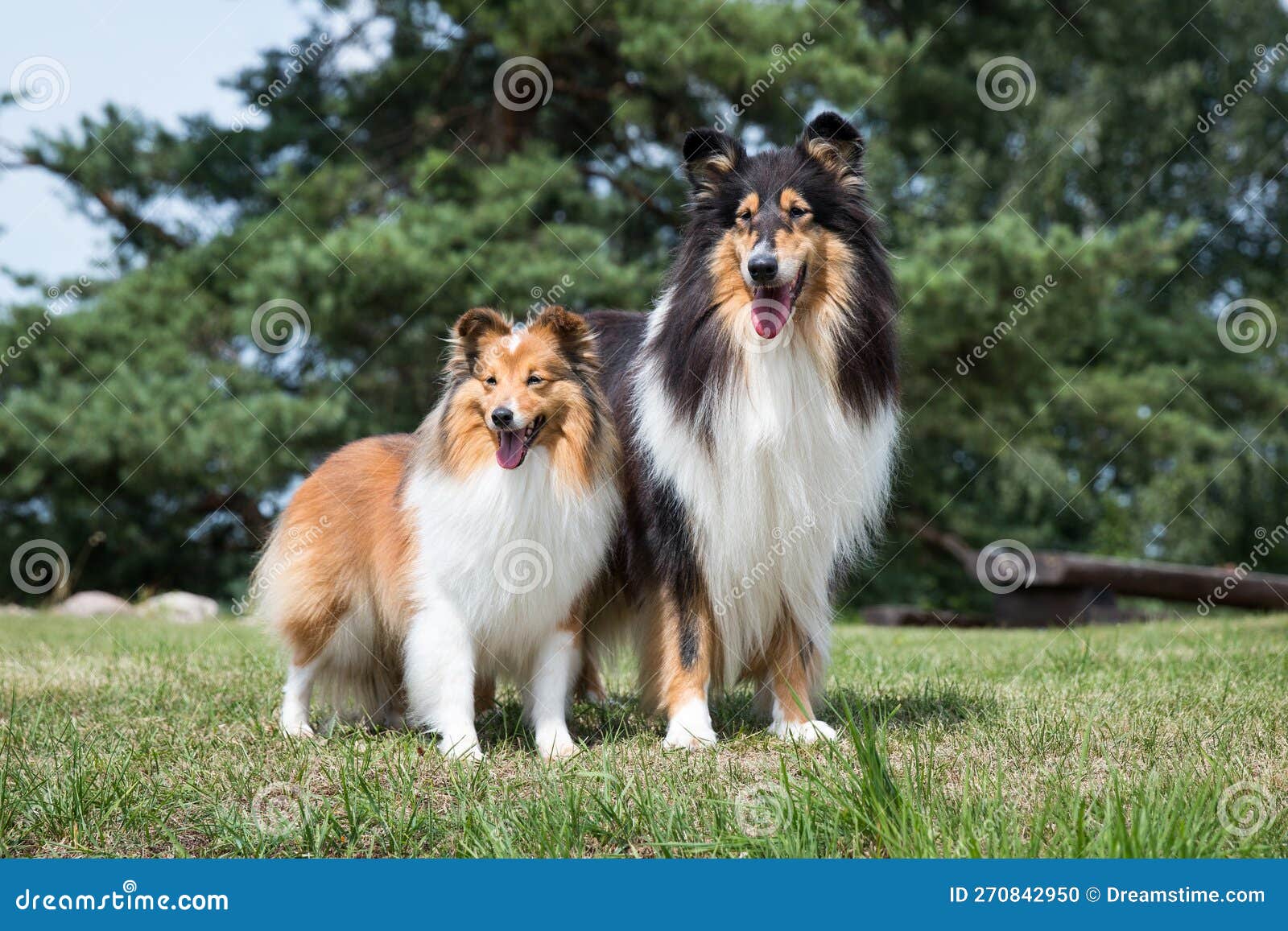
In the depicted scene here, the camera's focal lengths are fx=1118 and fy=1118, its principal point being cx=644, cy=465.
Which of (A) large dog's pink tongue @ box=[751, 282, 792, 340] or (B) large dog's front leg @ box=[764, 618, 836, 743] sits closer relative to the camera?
(A) large dog's pink tongue @ box=[751, 282, 792, 340]

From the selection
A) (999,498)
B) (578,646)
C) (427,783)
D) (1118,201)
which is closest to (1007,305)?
(999,498)

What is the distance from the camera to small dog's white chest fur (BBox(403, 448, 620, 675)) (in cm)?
398

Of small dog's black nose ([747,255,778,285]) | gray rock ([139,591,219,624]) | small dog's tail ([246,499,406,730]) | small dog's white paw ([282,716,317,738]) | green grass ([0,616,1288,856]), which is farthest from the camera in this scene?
gray rock ([139,591,219,624])

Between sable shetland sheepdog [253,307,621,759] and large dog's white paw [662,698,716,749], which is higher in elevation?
sable shetland sheepdog [253,307,621,759]

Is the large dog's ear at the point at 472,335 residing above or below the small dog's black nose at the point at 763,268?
below

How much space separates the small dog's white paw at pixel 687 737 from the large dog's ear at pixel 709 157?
1951 mm

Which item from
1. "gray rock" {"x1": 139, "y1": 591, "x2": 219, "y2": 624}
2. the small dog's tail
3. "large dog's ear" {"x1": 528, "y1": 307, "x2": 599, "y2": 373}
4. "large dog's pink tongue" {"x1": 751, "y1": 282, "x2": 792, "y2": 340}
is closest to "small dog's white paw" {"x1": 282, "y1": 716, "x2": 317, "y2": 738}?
the small dog's tail

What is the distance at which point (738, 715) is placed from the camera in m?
4.70

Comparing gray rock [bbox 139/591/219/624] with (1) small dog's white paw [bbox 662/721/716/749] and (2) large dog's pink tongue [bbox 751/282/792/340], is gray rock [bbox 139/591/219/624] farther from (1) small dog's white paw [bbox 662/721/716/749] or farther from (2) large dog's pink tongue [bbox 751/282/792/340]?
(2) large dog's pink tongue [bbox 751/282/792/340]

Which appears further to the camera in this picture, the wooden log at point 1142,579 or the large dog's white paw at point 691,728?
the wooden log at point 1142,579

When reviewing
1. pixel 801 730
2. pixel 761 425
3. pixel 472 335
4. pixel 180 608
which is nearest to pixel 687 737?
pixel 801 730

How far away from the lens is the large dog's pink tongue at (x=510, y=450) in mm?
3924

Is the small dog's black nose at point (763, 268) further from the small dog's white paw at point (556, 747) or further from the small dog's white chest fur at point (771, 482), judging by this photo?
the small dog's white paw at point (556, 747)

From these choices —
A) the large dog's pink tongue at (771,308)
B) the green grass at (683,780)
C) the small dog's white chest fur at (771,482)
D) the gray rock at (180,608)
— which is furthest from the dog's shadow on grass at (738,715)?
the gray rock at (180,608)
